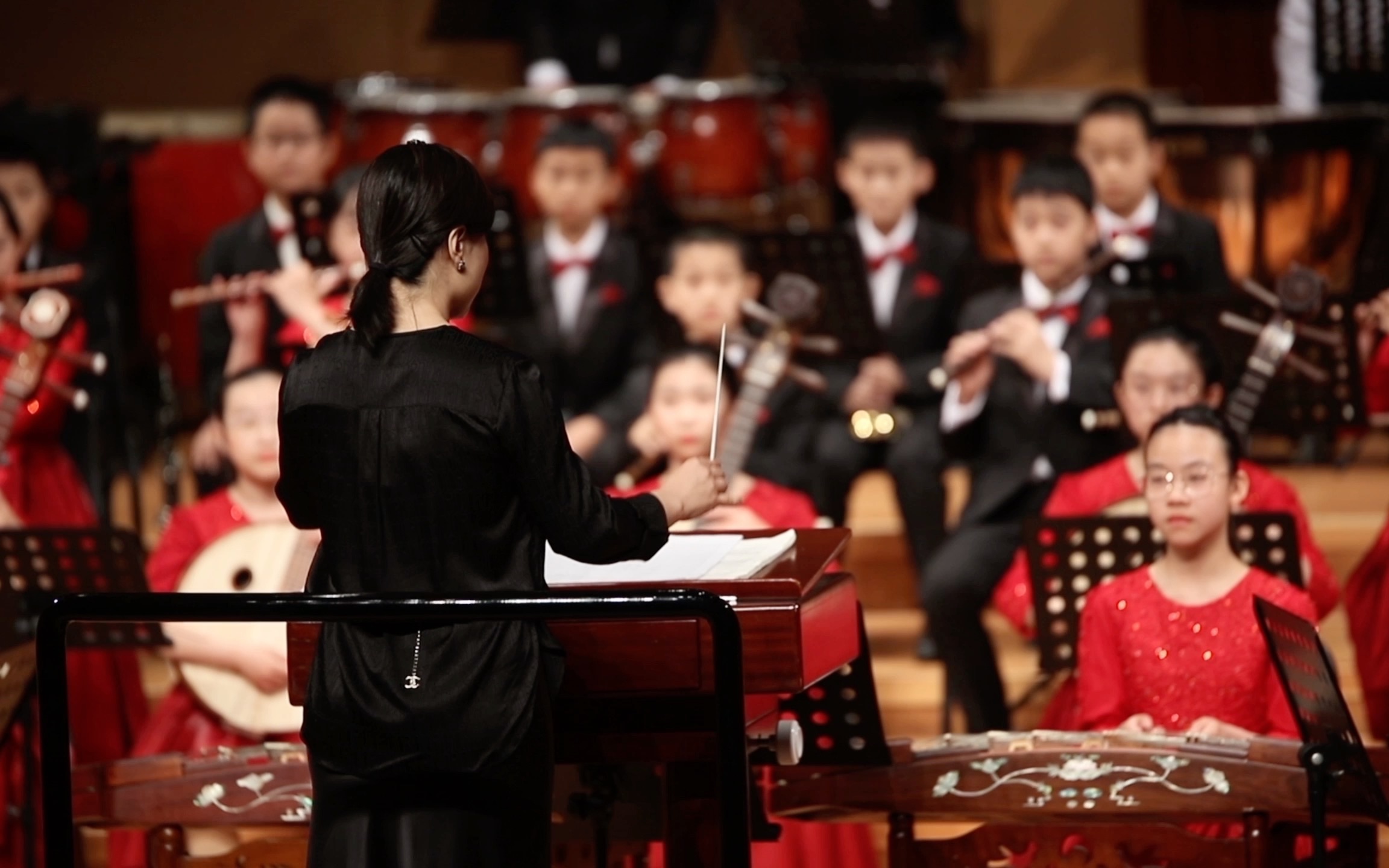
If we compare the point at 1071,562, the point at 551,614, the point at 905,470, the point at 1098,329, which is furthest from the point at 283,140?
the point at 551,614

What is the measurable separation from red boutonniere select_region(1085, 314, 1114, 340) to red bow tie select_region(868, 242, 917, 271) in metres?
0.77

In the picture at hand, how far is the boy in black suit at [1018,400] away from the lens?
4.32m

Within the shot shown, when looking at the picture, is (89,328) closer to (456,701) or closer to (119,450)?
(119,450)

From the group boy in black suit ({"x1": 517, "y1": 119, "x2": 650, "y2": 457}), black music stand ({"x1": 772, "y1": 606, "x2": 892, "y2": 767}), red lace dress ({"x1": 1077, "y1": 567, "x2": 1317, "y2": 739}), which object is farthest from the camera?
boy in black suit ({"x1": 517, "y1": 119, "x2": 650, "y2": 457})

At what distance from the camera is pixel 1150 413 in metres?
4.08

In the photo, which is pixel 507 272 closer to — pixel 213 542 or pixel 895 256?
pixel 895 256

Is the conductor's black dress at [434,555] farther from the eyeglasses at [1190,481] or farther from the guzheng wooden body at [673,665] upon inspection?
the eyeglasses at [1190,481]

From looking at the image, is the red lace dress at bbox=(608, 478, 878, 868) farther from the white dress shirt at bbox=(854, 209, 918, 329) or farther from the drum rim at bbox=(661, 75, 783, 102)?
the drum rim at bbox=(661, 75, 783, 102)

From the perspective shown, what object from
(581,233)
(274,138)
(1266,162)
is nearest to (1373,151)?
(1266,162)

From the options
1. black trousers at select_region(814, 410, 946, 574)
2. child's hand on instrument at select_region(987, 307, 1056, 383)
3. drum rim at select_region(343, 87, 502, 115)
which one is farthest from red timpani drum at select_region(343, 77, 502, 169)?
child's hand on instrument at select_region(987, 307, 1056, 383)

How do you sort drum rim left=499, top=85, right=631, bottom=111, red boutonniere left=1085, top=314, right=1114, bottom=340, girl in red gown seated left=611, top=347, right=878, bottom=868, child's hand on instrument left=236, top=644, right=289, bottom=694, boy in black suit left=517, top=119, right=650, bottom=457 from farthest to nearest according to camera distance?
drum rim left=499, top=85, right=631, bottom=111
boy in black suit left=517, top=119, right=650, bottom=457
red boutonniere left=1085, top=314, right=1114, bottom=340
girl in red gown seated left=611, top=347, right=878, bottom=868
child's hand on instrument left=236, top=644, right=289, bottom=694

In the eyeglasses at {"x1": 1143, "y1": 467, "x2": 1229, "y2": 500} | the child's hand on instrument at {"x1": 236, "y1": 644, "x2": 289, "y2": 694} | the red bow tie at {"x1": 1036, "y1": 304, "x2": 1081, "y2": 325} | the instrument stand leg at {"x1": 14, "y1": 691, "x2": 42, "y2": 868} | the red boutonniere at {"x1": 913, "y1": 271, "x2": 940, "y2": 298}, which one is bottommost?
the instrument stand leg at {"x1": 14, "y1": 691, "x2": 42, "y2": 868}

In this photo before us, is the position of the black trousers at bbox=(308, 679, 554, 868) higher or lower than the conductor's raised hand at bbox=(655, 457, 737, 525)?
lower

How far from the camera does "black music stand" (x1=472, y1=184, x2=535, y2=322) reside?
5062 millimetres
